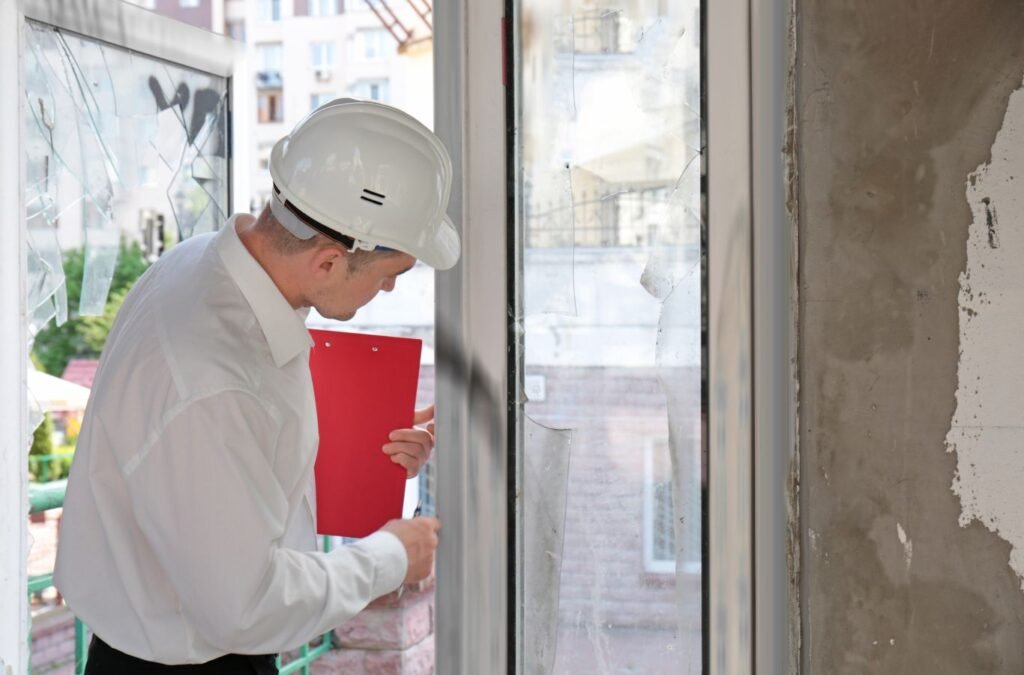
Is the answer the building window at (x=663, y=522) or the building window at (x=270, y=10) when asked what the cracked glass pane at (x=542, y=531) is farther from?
the building window at (x=270, y=10)

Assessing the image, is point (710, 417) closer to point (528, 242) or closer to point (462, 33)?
point (528, 242)

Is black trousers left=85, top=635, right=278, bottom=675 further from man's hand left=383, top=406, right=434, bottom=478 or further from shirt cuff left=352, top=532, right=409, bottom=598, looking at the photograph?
man's hand left=383, top=406, right=434, bottom=478

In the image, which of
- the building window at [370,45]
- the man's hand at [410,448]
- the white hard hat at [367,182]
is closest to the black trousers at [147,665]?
the man's hand at [410,448]

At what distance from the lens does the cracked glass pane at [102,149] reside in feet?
7.08

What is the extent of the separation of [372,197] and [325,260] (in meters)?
0.12

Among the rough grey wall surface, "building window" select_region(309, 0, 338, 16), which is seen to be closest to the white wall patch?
the rough grey wall surface

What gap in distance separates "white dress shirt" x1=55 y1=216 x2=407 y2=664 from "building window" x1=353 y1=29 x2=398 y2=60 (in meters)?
2.61

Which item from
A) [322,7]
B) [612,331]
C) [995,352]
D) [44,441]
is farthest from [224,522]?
[44,441]

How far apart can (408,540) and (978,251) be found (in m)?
0.93

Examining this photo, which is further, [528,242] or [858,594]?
[528,242]

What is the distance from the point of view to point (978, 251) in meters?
1.18

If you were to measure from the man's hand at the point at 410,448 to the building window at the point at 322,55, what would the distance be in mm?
3750

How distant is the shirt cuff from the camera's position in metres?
1.36

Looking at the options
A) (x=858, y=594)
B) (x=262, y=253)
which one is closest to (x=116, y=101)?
(x=262, y=253)
